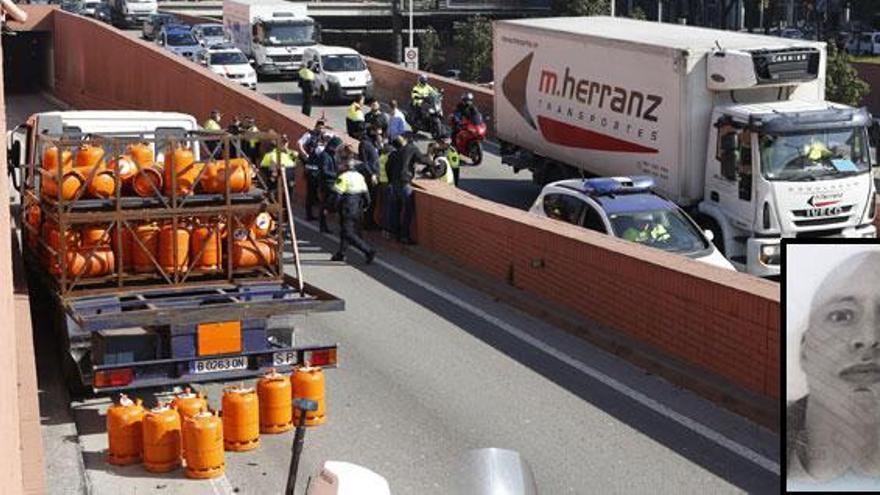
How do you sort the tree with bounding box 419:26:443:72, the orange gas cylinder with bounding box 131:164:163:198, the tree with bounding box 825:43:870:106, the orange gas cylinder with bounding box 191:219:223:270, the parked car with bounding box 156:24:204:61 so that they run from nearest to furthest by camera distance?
the orange gas cylinder with bounding box 131:164:163:198
the orange gas cylinder with bounding box 191:219:223:270
the tree with bounding box 825:43:870:106
the parked car with bounding box 156:24:204:61
the tree with bounding box 419:26:443:72

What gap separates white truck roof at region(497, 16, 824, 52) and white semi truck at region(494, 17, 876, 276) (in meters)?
0.03

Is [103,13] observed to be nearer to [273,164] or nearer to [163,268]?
[273,164]

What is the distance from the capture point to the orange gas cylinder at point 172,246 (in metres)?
12.9

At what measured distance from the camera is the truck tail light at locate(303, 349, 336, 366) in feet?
40.6

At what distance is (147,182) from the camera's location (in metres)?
12.8

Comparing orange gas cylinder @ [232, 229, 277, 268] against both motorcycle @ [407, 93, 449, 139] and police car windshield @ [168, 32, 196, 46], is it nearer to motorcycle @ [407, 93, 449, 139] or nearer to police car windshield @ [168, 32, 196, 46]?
motorcycle @ [407, 93, 449, 139]

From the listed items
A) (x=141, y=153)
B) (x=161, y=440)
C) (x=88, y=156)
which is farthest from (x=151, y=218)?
(x=161, y=440)

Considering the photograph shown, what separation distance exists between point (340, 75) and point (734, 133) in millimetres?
25084

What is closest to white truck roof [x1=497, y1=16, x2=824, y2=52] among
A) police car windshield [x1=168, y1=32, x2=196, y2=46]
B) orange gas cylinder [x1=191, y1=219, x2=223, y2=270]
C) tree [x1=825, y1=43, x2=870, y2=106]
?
orange gas cylinder [x1=191, y1=219, x2=223, y2=270]

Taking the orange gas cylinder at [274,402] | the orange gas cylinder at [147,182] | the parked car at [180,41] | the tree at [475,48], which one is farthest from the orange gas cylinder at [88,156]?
the tree at [475,48]

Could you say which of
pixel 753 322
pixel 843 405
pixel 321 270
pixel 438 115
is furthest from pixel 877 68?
pixel 843 405

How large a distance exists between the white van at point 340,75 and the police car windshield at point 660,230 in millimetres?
26337

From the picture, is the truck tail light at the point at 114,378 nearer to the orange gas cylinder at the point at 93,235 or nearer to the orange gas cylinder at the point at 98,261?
the orange gas cylinder at the point at 98,261

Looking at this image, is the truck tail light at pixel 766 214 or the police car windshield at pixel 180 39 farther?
the police car windshield at pixel 180 39
